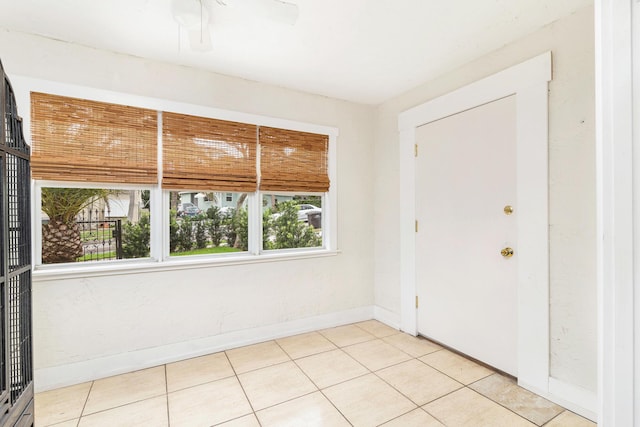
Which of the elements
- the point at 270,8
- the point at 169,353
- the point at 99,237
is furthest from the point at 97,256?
the point at 270,8

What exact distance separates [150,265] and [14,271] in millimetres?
1175

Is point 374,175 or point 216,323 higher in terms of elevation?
point 374,175

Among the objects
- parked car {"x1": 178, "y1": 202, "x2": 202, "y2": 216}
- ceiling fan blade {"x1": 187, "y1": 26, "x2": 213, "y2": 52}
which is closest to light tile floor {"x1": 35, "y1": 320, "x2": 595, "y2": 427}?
parked car {"x1": 178, "y1": 202, "x2": 202, "y2": 216}

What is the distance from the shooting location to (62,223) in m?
2.23

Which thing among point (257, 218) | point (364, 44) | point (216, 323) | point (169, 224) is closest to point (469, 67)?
point (364, 44)

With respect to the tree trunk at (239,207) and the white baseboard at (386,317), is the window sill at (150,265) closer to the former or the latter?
the tree trunk at (239,207)

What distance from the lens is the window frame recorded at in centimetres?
210

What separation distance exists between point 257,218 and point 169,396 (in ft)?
5.02

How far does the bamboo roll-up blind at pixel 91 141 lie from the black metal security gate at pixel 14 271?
79cm

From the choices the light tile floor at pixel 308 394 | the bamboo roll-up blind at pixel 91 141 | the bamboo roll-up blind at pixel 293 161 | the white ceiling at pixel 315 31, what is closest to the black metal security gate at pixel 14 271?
the light tile floor at pixel 308 394

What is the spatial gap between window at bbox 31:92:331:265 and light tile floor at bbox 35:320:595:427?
926mm

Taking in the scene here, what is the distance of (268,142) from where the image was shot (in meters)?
2.92

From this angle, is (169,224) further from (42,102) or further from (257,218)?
(42,102)

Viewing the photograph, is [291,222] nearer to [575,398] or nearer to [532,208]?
[532,208]
